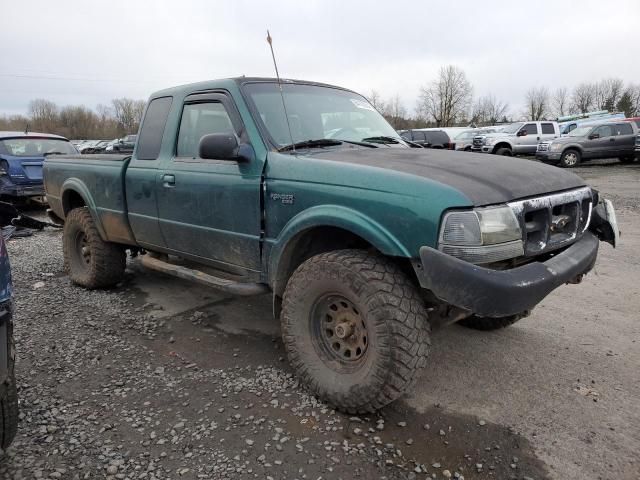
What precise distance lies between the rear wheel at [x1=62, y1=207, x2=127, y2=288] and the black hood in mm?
2979

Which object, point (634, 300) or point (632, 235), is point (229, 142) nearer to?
point (634, 300)

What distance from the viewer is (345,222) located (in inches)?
105

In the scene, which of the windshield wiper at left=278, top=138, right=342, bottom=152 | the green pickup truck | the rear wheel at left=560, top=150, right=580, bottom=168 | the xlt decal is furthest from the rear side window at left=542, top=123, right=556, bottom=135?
the xlt decal

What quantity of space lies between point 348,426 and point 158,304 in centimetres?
277

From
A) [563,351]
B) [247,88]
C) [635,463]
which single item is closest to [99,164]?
[247,88]

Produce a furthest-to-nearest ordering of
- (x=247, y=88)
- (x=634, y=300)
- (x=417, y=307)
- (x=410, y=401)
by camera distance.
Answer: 1. (x=634, y=300)
2. (x=247, y=88)
3. (x=410, y=401)
4. (x=417, y=307)

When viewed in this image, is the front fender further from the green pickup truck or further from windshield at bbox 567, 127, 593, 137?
windshield at bbox 567, 127, 593, 137

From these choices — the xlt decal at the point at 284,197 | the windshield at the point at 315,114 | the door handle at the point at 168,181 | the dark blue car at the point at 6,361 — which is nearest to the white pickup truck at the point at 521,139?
the windshield at the point at 315,114

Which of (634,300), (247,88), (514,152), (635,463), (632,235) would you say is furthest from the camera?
(514,152)

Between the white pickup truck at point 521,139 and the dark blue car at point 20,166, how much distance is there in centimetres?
1842

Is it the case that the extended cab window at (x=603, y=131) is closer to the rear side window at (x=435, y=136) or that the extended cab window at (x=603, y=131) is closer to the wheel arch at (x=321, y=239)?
the rear side window at (x=435, y=136)

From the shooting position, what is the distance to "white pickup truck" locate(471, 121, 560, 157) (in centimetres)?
2239

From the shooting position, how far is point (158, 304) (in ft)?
15.7

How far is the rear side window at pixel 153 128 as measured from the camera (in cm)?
409
